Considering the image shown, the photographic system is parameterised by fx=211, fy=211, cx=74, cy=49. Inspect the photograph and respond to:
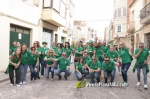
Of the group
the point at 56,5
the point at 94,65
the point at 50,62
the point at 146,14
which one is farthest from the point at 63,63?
the point at 146,14

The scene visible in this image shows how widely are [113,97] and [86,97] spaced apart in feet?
2.73

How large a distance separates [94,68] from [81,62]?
33.5 inches

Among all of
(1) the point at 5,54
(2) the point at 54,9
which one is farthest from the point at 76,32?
(1) the point at 5,54

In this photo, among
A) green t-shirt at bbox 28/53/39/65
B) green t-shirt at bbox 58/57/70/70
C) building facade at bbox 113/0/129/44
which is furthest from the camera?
building facade at bbox 113/0/129/44

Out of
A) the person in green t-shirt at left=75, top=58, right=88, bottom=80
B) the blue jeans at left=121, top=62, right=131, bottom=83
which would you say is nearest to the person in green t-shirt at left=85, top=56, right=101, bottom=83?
the person in green t-shirt at left=75, top=58, right=88, bottom=80

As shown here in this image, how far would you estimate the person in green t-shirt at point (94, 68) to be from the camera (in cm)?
838

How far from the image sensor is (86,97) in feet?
20.7

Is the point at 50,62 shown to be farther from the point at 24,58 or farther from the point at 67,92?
the point at 67,92

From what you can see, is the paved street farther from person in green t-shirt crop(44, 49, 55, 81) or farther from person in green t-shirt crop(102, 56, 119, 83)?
person in green t-shirt crop(44, 49, 55, 81)

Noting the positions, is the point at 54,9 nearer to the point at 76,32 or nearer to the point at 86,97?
the point at 86,97

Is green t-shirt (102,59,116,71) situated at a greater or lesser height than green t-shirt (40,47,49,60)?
lesser

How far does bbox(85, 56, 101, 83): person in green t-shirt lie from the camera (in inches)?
330

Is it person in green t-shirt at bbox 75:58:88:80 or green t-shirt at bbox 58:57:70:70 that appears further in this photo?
green t-shirt at bbox 58:57:70:70

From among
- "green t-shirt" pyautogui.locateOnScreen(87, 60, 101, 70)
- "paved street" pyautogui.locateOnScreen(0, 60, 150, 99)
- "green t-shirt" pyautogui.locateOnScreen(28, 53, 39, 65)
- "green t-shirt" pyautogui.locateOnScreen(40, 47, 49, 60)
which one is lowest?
"paved street" pyautogui.locateOnScreen(0, 60, 150, 99)
